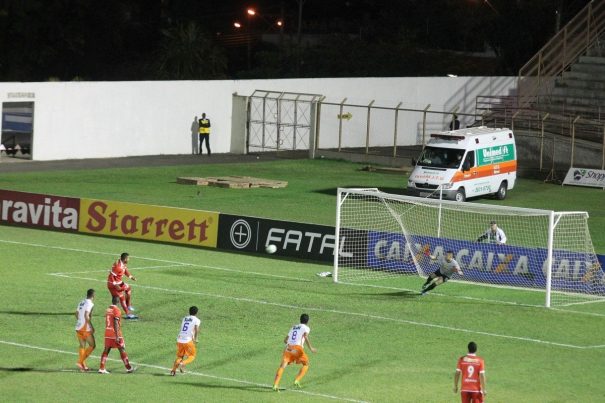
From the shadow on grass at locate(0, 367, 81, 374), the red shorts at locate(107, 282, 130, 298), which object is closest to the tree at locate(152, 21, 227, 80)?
the red shorts at locate(107, 282, 130, 298)

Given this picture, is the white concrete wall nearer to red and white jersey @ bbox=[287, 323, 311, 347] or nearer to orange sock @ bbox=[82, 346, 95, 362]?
orange sock @ bbox=[82, 346, 95, 362]

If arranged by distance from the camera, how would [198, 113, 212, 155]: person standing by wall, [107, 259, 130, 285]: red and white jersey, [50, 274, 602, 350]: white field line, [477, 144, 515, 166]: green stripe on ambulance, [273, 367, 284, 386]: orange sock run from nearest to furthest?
1. [273, 367, 284, 386]: orange sock
2. [50, 274, 602, 350]: white field line
3. [107, 259, 130, 285]: red and white jersey
4. [477, 144, 515, 166]: green stripe on ambulance
5. [198, 113, 212, 155]: person standing by wall

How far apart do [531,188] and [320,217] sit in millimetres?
12550

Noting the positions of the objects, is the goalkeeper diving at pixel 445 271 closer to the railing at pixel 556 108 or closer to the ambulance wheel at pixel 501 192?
the ambulance wheel at pixel 501 192

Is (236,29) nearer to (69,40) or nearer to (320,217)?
(69,40)

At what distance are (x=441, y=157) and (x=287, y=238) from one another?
1228cm

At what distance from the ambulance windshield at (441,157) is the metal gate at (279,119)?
13880 mm

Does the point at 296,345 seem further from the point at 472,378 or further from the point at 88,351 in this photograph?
the point at 88,351

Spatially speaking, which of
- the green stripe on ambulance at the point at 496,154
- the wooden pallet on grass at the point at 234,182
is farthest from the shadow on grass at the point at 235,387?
the wooden pallet on grass at the point at 234,182

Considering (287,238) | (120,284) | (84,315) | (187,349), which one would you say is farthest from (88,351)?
(287,238)

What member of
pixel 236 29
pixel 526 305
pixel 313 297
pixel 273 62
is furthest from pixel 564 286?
pixel 236 29

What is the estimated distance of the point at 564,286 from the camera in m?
33.6

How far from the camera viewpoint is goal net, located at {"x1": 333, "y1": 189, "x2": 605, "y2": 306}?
1318 inches

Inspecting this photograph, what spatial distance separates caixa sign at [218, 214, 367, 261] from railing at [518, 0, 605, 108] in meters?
30.8
